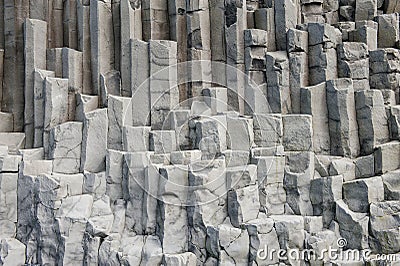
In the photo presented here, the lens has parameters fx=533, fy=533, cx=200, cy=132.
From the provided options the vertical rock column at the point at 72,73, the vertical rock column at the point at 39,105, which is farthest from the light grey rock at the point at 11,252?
the vertical rock column at the point at 72,73

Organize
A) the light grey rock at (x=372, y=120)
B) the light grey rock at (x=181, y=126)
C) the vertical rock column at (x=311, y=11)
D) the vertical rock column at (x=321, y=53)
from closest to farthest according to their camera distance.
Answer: the light grey rock at (x=181, y=126) < the light grey rock at (x=372, y=120) < the vertical rock column at (x=321, y=53) < the vertical rock column at (x=311, y=11)

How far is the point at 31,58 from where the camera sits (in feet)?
19.9

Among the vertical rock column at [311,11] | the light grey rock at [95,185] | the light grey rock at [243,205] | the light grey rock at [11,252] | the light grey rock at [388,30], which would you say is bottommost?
the light grey rock at [11,252]

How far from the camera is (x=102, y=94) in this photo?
19.4 ft

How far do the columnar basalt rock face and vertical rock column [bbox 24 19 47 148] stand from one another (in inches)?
0.6

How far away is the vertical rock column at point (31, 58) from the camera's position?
5977 millimetres

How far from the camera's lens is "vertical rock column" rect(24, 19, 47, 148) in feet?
19.6

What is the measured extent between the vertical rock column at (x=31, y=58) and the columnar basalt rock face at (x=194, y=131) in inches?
0.6

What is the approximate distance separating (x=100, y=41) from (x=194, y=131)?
Answer: 63.5 inches

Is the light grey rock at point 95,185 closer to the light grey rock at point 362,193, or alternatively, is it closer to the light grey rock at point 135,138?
the light grey rock at point 135,138

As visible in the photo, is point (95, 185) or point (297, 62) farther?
point (297, 62)

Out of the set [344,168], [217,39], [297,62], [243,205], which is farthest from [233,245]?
[217,39]

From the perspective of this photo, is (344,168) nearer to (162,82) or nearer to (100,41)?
(162,82)

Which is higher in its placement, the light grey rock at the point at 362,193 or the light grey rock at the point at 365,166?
the light grey rock at the point at 365,166
